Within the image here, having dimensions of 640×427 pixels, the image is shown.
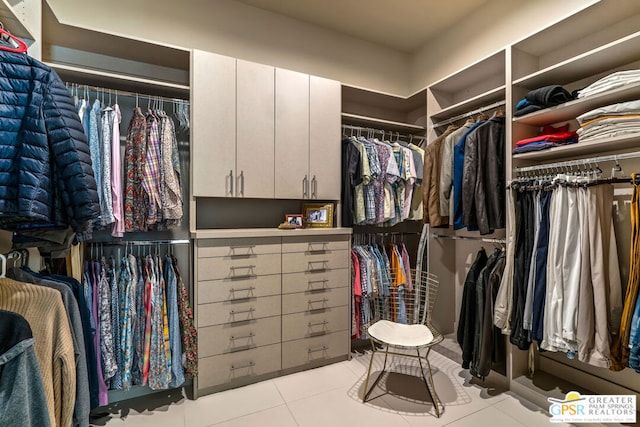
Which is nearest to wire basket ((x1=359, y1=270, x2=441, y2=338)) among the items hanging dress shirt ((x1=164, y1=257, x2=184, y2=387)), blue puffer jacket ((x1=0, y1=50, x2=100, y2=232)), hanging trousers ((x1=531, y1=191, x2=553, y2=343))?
hanging trousers ((x1=531, y1=191, x2=553, y2=343))

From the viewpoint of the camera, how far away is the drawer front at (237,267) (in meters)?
2.04

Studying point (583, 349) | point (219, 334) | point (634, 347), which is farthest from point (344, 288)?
point (634, 347)

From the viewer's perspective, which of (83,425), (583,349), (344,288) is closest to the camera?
(83,425)

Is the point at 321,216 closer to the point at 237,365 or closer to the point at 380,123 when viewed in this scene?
the point at 380,123

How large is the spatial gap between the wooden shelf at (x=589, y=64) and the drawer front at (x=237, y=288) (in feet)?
7.44

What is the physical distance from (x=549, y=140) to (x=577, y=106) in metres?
0.23

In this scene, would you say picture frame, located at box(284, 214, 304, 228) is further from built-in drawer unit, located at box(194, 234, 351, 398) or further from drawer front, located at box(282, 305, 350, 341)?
drawer front, located at box(282, 305, 350, 341)

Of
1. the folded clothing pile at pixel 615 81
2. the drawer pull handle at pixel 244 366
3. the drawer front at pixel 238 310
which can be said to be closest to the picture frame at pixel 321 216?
the drawer front at pixel 238 310

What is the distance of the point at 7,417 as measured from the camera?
2.56 ft

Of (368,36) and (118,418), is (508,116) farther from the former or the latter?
(118,418)

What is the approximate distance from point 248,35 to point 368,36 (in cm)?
124

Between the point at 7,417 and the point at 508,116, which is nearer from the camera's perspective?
the point at 7,417

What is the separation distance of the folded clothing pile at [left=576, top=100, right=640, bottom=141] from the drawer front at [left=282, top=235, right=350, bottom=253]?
5.59 feet

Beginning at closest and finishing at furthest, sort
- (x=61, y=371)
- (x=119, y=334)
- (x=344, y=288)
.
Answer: (x=61, y=371)
(x=119, y=334)
(x=344, y=288)
